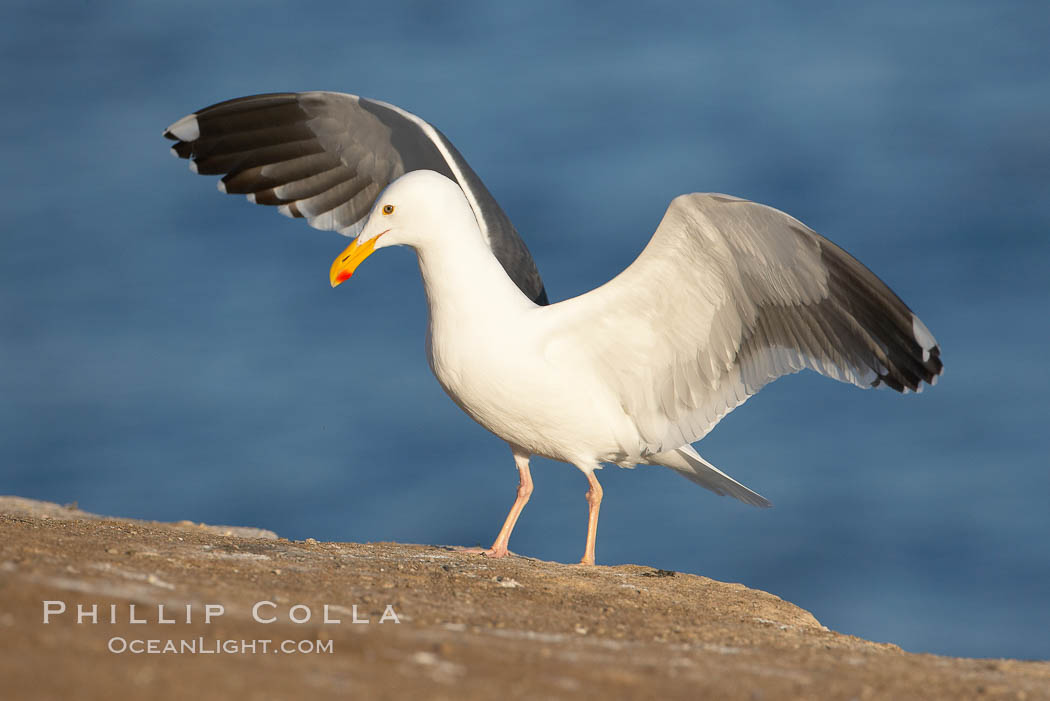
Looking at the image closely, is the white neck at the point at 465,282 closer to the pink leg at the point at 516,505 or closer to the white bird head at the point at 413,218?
the white bird head at the point at 413,218

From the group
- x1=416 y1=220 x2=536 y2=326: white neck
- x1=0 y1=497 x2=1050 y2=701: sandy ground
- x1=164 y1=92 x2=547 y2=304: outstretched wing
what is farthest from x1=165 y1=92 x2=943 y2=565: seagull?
x1=164 y1=92 x2=547 y2=304: outstretched wing

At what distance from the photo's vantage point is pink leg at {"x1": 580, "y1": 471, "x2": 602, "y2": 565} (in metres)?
7.24

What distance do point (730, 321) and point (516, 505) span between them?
193cm

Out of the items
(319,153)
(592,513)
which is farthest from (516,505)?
(319,153)

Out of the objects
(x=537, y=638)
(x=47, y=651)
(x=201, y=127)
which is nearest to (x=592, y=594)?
(x=537, y=638)

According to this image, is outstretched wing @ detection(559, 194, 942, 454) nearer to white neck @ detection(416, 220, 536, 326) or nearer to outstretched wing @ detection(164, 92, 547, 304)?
white neck @ detection(416, 220, 536, 326)

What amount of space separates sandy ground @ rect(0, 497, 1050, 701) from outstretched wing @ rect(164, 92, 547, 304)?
11.5ft

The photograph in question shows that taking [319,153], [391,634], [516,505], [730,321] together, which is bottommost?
[391,634]

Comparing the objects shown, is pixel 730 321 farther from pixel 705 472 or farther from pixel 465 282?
pixel 465 282

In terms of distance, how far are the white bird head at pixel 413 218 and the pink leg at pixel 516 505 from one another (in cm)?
166

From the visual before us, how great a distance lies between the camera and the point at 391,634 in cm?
384

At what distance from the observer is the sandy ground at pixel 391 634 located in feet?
9.89

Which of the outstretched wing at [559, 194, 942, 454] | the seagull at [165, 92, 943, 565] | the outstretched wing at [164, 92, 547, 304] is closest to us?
the outstretched wing at [559, 194, 942, 454]

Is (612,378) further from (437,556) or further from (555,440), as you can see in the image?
(437,556)
